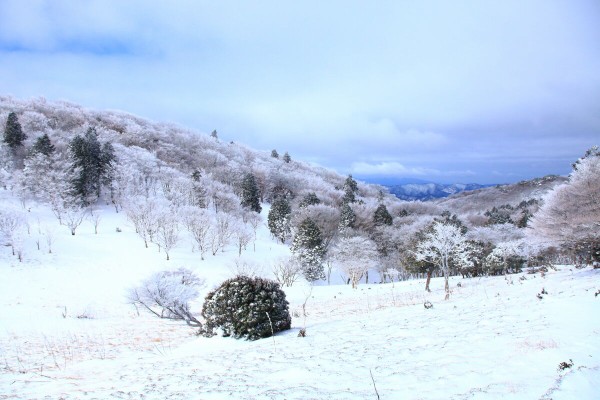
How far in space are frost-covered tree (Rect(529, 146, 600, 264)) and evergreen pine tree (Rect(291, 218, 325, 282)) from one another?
30.2m

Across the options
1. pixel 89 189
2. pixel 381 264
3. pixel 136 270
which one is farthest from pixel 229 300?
pixel 89 189

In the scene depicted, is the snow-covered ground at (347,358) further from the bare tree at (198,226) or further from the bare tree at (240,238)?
the bare tree at (240,238)

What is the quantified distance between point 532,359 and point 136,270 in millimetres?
40743

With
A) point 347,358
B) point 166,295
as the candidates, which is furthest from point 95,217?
point 347,358

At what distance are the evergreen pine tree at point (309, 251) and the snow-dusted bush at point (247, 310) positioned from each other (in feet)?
119

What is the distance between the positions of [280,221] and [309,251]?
15094 mm

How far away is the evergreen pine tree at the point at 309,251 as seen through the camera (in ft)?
158

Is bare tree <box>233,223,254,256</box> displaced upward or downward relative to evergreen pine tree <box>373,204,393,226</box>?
downward

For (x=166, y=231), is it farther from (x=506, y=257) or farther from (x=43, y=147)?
(x=506, y=257)

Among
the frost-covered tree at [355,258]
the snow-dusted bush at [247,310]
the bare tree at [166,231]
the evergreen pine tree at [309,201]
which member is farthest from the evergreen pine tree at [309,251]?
the snow-dusted bush at [247,310]

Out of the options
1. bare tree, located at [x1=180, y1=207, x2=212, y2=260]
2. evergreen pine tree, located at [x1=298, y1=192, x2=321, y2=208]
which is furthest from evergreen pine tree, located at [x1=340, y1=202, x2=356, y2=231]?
bare tree, located at [x1=180, y1=207, x2=212, y2=260]

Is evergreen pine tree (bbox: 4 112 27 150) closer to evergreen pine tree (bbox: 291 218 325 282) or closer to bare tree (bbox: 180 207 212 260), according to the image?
bare tree (bbox: 180 207 212 260)

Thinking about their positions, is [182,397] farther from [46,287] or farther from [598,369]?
[46,287]

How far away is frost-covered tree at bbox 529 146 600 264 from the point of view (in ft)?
63.8
